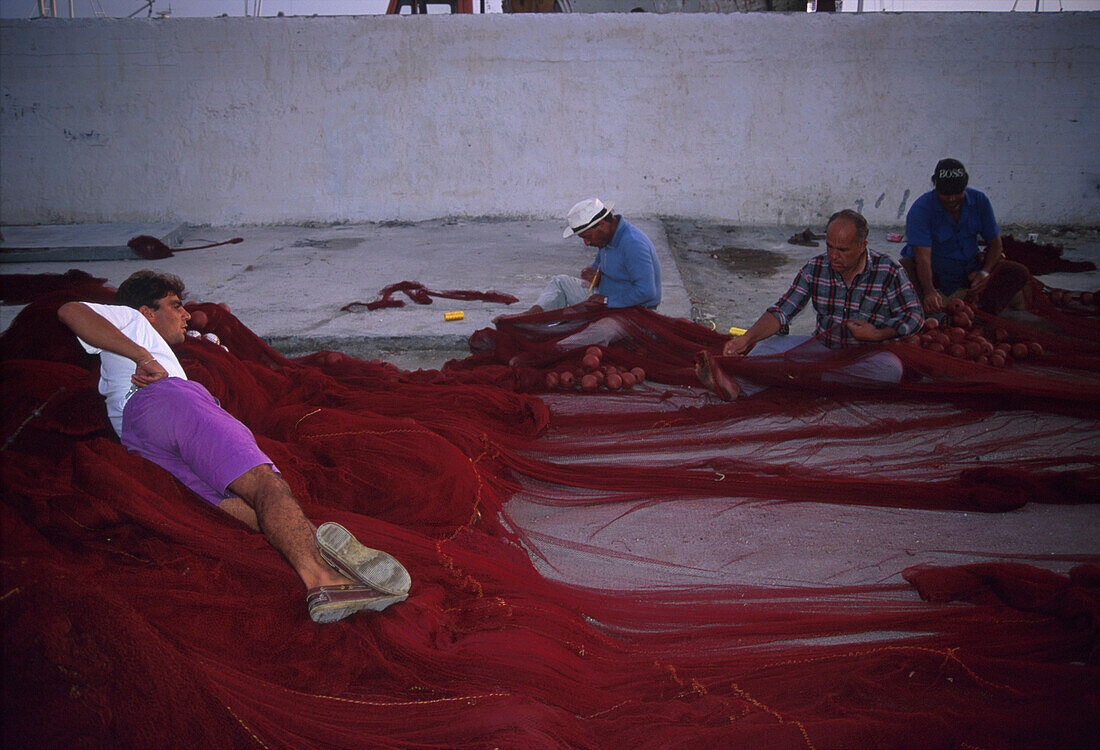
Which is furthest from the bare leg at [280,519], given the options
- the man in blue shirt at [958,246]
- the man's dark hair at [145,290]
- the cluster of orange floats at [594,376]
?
the man in blue shirt at [958,246]

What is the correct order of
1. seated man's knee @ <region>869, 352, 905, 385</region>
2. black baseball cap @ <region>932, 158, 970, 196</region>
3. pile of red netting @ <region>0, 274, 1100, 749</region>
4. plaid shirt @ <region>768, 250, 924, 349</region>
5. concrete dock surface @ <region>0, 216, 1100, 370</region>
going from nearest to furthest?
pile of red netting @ <region>0, 274, 1100, 749</region>, seated man's knee @ <region>869, 352, 905, 385</region>, plaid shirt @ <region>768, 250, 924, 349</region>, black baseball cap @ <region>932, 158, 970, 196</region>, concrete dock surface @ <region>0, 216, 1100, 370</region>

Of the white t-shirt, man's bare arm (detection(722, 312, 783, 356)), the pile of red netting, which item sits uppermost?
the white t-shirt

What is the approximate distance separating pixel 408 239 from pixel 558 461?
6.62 meters

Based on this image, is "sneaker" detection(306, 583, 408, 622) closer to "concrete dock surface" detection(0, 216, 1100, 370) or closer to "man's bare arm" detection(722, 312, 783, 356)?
"man's bare arm" detection(722, 312, 783, 356)

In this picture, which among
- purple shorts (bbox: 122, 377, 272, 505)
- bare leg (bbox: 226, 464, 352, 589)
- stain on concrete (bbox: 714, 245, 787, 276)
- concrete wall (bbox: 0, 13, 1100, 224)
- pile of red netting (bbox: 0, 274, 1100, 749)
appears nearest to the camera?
pile of red netting (bbox: 0, 274, 1100, 749)

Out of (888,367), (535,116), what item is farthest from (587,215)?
(535,116)

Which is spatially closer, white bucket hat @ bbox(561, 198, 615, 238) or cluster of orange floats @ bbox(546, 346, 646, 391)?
cluster of orange floats @ bbox(546, 346, 646, 391)

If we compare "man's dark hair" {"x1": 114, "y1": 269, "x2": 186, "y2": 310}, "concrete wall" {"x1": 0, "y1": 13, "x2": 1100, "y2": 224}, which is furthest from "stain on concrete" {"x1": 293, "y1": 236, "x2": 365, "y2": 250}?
"man's dark hair" {"x1": 114, "y1": 269, "x2": 186, "y2": 310}

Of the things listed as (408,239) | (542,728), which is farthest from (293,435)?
(408,239)

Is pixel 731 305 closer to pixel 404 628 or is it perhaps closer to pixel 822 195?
pixel 822 195

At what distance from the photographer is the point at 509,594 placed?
8.36 feet

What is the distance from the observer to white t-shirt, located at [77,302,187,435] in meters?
2.97

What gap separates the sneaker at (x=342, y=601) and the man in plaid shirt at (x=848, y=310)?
103 inches

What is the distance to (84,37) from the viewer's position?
33.8 feet
